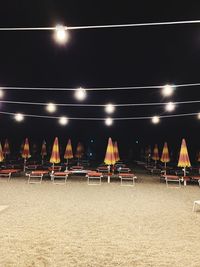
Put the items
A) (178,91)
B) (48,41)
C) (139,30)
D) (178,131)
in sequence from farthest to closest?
(178,131), (178,91), (48,41), (139,30)

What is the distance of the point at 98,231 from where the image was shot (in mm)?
6254

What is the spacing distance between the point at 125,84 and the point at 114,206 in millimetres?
7792

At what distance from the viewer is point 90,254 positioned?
479cm

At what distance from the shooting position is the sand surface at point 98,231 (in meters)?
4.62

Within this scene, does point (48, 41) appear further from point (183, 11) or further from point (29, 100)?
point (29, 100)

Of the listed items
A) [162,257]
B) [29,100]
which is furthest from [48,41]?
[29,100]

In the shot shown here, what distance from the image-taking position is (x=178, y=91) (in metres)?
16.7

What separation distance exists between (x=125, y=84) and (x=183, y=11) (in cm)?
803

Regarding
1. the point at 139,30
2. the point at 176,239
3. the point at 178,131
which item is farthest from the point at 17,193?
the point at 178,131

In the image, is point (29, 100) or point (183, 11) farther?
point (29, 100)

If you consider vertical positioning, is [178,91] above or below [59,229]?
Result: above

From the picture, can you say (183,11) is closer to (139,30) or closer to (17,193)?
(139,30)

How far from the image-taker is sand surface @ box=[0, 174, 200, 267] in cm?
462

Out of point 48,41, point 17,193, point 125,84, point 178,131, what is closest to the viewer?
point 48,41
